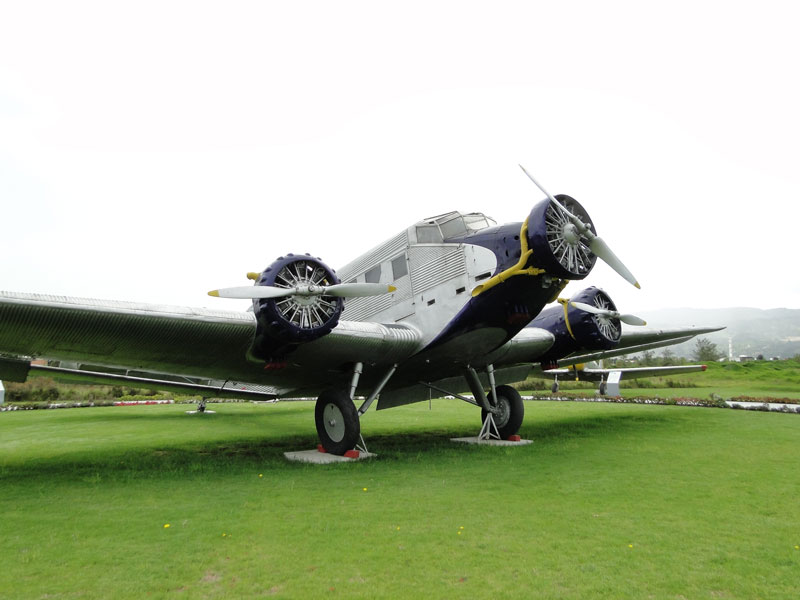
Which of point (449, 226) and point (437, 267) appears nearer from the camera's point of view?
point (437, 267)

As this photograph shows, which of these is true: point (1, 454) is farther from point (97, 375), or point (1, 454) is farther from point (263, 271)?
point (263, 271)

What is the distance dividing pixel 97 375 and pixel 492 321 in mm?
9222

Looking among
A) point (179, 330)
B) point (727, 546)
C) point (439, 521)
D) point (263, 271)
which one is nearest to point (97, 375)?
point (179, 330)

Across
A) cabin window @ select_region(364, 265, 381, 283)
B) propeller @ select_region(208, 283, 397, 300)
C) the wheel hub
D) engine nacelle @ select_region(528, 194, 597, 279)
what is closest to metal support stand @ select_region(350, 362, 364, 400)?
the wheel hub

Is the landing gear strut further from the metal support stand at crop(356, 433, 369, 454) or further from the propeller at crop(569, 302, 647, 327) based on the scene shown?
the metal support stand at crop(356, 433, 369, 454)

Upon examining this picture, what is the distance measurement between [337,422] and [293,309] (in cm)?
274

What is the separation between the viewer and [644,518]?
573 centimetres

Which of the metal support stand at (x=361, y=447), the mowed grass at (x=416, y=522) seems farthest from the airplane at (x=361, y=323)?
the mowed grass at (x=416, y=522)

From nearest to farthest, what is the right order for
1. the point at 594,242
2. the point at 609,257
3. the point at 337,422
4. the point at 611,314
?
the point at 594,242 → the point at 609,257 → the point at 337,422 → the point at 611,314

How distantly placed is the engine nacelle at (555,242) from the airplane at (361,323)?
2 cm

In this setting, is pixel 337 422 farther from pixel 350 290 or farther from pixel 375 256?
pixel 375 256

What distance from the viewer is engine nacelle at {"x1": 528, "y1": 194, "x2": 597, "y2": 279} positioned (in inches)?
367

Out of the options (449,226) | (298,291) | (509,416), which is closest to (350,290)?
(298,291)

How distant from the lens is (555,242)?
9422 mm
